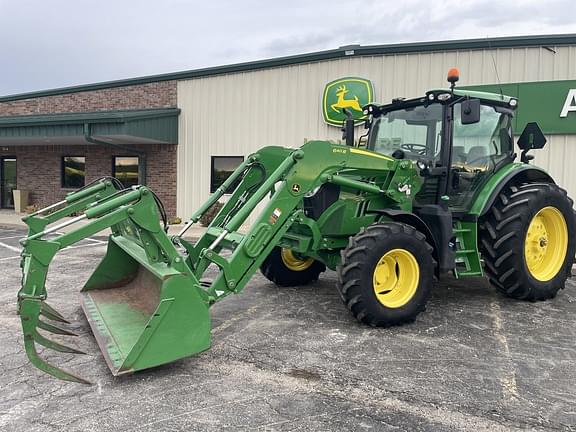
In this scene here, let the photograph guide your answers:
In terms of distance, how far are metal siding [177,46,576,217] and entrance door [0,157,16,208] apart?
25.3ft

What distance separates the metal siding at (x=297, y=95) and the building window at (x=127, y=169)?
176cm

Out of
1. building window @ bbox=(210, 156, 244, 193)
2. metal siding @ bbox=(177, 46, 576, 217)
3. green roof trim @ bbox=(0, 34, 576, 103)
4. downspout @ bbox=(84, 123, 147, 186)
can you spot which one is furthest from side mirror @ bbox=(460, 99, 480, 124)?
downspout @ bbox=(84, 123, 147, 186)

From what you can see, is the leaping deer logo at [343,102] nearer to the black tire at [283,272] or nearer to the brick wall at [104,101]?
the brick wall at [104,101]

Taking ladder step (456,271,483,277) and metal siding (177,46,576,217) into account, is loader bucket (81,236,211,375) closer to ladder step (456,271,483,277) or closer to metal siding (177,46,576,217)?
ladder step (456,271,483,277)

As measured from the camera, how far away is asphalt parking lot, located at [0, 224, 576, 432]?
3.06 m

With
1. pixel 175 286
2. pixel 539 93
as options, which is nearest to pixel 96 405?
pixel 175 286

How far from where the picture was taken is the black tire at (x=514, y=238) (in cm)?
534

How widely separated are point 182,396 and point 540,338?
323cm

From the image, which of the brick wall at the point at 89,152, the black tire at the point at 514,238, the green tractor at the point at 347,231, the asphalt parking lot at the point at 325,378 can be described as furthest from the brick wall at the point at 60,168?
the black tire at the point at 514,238

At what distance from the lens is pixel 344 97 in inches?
472

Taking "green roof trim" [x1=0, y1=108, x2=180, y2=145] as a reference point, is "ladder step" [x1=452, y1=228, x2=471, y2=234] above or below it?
below

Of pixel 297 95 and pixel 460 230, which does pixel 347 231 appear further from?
pixel 297 95

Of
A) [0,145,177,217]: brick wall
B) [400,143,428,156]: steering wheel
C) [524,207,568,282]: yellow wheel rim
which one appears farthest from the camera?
[0,145,177,217]: brick wall

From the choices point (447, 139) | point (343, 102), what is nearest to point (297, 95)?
point (343, 102)
